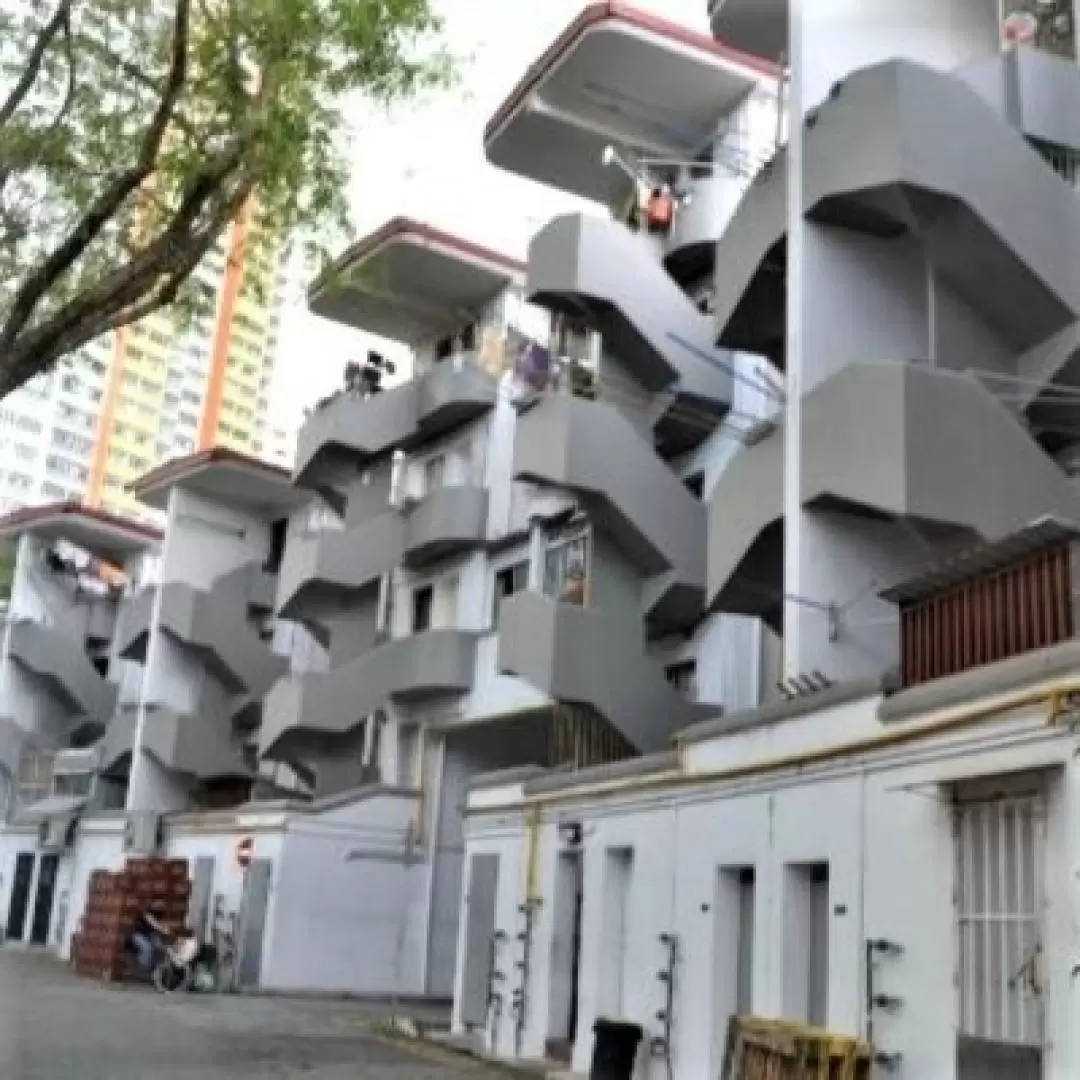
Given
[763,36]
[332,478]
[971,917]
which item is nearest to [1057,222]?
[763,36]

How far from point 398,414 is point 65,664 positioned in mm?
16960

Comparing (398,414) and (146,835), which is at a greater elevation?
(398,414)

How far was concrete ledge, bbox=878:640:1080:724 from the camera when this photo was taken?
26.6 feet

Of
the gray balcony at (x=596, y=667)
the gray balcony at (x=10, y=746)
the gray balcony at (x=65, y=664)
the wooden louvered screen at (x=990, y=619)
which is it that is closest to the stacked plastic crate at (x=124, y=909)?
the gray balcony at (x=596, y=667)

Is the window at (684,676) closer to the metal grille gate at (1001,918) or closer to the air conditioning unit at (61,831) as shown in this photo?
the metal grille gate at (1001,918)

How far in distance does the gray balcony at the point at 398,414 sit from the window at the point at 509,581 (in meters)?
3.28

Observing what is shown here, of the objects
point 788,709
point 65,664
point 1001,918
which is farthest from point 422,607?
point 1001,918

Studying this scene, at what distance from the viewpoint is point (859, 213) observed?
48.3 feet

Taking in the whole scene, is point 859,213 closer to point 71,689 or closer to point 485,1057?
point 485,1057

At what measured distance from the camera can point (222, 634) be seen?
111 feet

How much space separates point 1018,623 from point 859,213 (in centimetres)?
673

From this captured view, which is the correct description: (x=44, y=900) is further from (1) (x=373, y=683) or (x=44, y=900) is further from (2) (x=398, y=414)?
(2) (x=398, y=414)

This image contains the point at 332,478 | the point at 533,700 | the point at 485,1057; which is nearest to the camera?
the point at 485,1057

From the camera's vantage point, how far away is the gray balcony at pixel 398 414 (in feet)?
89.0
